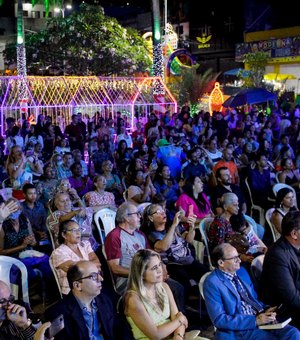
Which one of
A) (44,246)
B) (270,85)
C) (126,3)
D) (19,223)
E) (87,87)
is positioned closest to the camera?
(19,223)

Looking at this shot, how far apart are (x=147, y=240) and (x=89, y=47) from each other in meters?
22.2

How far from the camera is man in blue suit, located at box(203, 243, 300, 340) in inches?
161

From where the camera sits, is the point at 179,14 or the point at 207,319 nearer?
the point at 207,319

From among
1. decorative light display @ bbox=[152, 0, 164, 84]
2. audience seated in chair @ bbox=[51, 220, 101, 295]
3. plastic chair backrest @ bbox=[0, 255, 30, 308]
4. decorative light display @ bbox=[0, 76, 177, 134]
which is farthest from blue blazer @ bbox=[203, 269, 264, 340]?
decorative light display @ bbox=[152, 0, 164, 84]

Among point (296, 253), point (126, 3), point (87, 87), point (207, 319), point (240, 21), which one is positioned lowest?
point (207, 319)

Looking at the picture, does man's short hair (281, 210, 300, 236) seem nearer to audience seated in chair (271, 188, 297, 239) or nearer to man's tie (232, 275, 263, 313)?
man's tie (232, 275, 263, 313)

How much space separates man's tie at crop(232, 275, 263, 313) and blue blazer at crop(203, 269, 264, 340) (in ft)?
0.29

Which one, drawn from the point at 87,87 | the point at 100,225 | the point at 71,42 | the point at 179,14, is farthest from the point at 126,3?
the point at 100,225

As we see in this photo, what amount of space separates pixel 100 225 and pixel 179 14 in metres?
43.3

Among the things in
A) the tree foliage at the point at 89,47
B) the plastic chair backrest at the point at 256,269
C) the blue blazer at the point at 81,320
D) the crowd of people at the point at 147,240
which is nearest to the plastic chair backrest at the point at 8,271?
the crowd of people at the point at 147,240

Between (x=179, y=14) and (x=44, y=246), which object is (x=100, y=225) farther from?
(x=179, y=14)

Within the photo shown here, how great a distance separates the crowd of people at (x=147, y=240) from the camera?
12.7 ft

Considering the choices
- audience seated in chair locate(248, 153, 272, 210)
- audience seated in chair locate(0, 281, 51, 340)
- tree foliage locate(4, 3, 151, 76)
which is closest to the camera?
audience seated in chair locate(0, 281, 51, 340)

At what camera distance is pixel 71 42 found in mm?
26953
